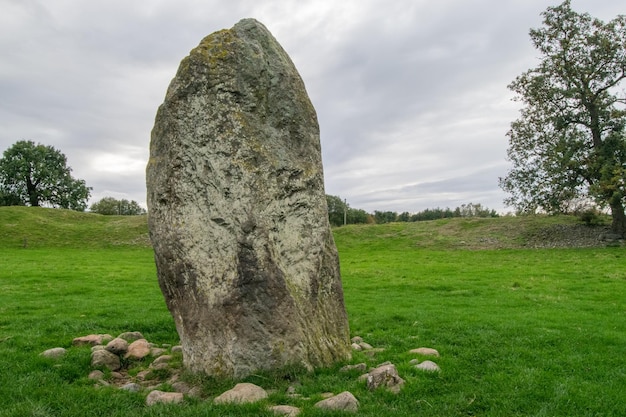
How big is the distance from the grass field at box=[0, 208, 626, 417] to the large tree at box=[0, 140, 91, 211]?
56.9 meters

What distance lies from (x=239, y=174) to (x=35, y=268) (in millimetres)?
24272

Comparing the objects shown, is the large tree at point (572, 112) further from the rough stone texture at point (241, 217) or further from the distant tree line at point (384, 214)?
the distant tree line at point (384, 214)

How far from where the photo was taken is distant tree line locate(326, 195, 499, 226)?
96.1 m

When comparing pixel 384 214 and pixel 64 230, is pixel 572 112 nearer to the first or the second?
pixel 64 230

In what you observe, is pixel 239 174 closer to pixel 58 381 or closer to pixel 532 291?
pixel 58 381

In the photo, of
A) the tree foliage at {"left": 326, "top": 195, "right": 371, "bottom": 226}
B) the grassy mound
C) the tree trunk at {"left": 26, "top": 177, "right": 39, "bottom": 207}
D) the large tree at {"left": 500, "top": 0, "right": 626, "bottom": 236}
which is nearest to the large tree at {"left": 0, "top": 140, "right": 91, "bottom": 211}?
the tree trunk at {"left": 26, "top": 177, "right": 39, "bottom": 207}

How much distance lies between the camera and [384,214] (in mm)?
115062

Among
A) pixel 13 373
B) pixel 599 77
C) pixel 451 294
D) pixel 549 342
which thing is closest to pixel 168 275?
pixel 13 373

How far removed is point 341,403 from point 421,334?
16.3ft

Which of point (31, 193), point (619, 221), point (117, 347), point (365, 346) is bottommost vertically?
point (365, 346)

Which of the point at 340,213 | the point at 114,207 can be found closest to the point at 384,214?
the point at 340,213

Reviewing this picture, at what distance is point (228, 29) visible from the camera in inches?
329

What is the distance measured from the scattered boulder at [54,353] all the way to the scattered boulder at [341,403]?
5.36 metres

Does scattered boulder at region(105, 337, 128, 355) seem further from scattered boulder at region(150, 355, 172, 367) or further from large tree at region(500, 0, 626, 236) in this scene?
large tree at region(500, 0, 626, 236)
